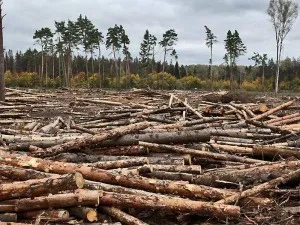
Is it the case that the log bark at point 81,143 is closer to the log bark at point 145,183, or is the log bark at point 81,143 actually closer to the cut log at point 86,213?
the log bark at point 145,183

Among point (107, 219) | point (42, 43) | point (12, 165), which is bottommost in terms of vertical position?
point (107, 219)

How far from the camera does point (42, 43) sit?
68500 millimetres

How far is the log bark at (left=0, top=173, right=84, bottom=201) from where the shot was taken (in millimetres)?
4824

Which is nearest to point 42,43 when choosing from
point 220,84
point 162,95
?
point 220,84

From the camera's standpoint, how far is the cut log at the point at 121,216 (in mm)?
4805

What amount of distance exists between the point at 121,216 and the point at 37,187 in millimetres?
1025

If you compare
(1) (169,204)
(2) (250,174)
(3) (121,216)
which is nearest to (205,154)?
(2) (250,174)

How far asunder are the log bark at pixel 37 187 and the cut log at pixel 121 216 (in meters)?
0.47

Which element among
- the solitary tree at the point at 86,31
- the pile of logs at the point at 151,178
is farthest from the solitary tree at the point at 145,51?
the pile of logs at the point at 151,178

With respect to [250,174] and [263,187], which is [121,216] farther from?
[250,174]

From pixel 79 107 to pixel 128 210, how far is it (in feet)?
38.7

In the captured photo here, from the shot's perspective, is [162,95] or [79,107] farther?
[162,95]

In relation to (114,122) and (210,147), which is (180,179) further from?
(114,122)

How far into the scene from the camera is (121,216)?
490 cm
